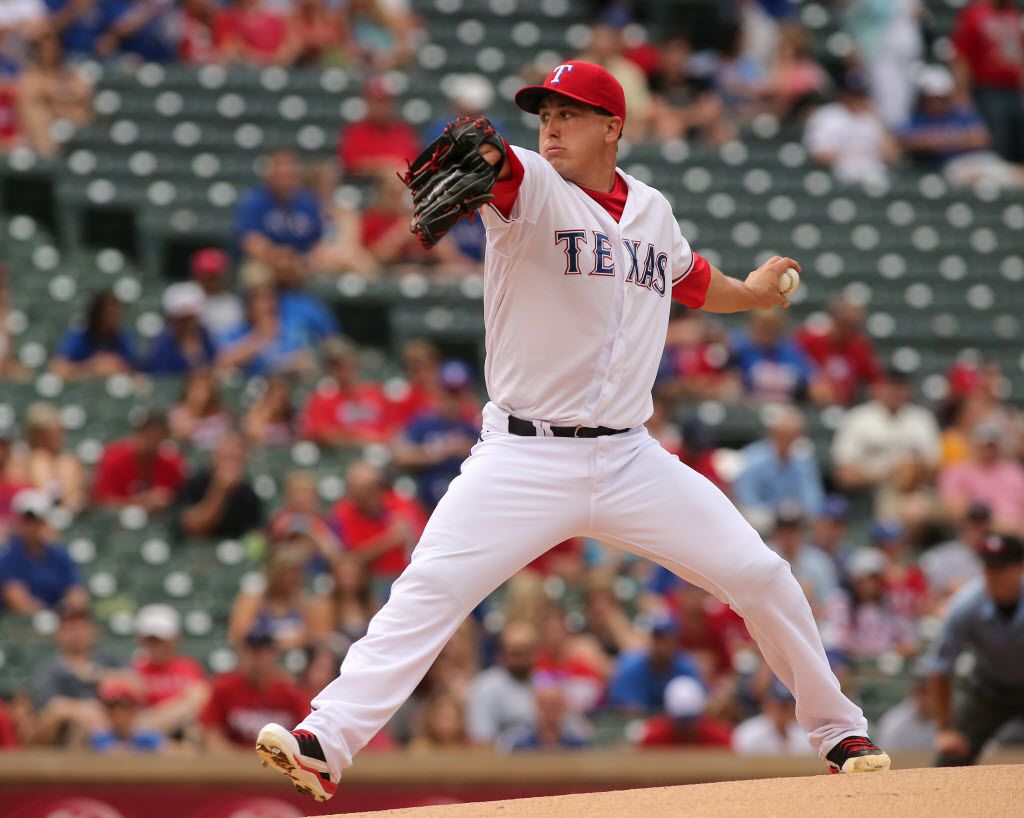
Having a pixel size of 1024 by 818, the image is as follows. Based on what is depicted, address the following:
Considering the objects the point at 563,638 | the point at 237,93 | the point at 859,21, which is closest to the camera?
the point at 563,638

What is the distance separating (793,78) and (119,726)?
31.3 ft

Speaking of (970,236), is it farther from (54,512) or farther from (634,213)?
(634,213)

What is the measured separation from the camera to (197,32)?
14875mm

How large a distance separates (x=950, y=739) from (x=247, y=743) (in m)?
3.39

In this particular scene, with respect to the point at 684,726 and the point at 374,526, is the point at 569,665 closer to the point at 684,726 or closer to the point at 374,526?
the point at 684,726

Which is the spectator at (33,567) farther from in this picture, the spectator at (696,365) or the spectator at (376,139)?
the spectator at (376,139)

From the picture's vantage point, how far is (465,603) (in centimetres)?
535

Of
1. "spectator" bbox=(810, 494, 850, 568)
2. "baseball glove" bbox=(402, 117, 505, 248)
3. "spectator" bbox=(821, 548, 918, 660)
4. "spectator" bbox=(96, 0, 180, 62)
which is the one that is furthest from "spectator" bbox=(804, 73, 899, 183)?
"baseball glove" bbox=(402, 117, 505, 248)

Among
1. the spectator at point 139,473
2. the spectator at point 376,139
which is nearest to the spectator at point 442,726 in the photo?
the spectator at point 139,473

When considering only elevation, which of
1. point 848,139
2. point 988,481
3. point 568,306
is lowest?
point 988,481

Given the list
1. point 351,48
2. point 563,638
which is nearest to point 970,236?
point 351,48

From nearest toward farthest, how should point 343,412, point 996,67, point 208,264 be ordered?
point 343,412 < point 208,264 < point 996,67

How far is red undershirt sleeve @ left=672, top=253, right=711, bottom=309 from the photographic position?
5.93m

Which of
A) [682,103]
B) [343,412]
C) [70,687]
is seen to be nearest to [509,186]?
[70,687]
